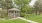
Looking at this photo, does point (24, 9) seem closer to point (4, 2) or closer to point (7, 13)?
point (7, 13)

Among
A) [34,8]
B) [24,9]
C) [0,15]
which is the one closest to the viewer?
[0,15]

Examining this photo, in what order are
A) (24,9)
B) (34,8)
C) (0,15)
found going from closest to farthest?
(0,15)
(24,9)
(34,8)

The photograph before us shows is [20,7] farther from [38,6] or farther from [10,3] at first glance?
[38,6]

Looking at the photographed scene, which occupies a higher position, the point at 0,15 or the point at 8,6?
the point at 8,6

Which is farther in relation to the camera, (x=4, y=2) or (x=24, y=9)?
(x=4, y=2)

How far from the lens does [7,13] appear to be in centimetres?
1959

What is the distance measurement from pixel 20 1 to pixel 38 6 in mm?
5690

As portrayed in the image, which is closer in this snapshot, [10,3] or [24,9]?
[24,9]

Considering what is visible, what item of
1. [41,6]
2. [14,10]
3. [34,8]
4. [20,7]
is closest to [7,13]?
[14,10]

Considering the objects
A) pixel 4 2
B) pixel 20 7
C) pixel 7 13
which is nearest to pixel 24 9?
pixel 20 7

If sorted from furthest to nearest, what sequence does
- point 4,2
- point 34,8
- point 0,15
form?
point 34,8 → point 4,2 → point 0,15

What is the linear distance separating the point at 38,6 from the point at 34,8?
3.45ft

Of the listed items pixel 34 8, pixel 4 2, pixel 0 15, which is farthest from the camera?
pixel 34 8

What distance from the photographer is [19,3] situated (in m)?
20.1
